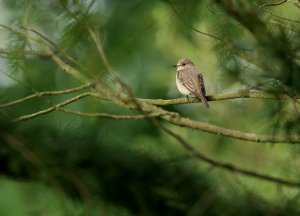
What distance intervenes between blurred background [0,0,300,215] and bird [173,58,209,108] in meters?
0.35

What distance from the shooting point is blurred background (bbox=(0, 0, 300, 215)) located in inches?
66.1

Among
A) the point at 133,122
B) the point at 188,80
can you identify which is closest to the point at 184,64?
the point at 188,80

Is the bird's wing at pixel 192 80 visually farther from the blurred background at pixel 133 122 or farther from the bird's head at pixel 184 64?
the blurred background at pixel 133 122

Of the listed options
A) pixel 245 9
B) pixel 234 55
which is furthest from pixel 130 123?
pixel 245 9

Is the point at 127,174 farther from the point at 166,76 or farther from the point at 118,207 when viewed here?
the point at 166,76

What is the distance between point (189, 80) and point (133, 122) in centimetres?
88

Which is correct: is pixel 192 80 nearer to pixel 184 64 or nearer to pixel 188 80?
pixel 188 80

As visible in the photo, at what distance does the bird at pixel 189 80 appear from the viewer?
4184 mm

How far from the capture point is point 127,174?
3830 millimetres

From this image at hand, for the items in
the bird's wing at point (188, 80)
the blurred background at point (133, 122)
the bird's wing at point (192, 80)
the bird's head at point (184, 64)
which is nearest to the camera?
the blurred background at point (133, 122)

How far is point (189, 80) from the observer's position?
4.58 meters

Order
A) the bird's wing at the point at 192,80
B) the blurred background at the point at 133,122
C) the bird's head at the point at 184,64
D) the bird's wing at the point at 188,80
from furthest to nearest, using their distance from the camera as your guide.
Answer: the bird's head at the point at 184,64 < the bird's wing at the point at 188,80 < the bird's wing at the point at 192,80 < the blurred background at the point at 133,122

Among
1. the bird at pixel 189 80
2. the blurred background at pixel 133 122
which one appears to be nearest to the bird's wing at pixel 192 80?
the bird at pixel 189 80

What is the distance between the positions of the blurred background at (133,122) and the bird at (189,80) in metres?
0.35
